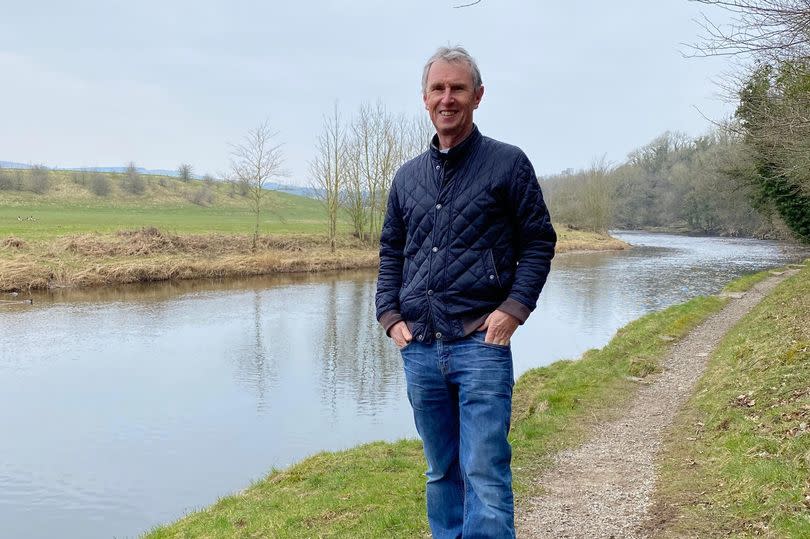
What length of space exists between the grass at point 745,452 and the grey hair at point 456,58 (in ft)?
9.81

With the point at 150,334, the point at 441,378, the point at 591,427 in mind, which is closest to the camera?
the point at 441,378

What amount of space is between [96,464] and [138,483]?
1012 millimetres

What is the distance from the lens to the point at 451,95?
8.71 feet

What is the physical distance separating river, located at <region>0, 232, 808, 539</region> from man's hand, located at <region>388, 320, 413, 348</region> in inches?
227

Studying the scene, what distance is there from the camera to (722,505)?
430 cm

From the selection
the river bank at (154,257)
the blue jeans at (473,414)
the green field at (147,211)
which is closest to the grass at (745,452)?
the blue jeans at (473,414)

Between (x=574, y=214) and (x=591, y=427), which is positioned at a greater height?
(x=574, y=214)

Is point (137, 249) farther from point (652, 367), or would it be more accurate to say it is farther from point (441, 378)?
point (441, 378)

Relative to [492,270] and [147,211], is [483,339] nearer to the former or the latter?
[492,270]

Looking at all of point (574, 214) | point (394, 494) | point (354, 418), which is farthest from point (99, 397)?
point (574, 214)

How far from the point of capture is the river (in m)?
8.17

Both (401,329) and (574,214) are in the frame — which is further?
(574,214)

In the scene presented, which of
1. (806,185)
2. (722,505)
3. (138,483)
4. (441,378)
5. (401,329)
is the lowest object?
(138,483)

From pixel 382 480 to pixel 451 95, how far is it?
4.46m
